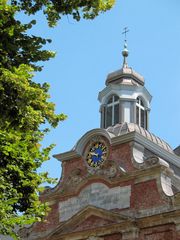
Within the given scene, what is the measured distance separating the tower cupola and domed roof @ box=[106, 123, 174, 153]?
1.20 m

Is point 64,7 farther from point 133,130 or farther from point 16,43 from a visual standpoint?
point 133,130

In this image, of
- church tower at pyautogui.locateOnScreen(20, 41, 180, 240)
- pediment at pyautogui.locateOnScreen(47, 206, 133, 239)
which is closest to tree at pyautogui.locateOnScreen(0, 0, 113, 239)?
church tower at pyautogui.locateOnScreen(20, 41, 180, 240)

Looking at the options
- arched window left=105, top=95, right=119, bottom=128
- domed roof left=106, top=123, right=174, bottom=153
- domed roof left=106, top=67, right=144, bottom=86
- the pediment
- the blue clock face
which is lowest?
the pediment

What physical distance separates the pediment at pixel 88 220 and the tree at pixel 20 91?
335 inches

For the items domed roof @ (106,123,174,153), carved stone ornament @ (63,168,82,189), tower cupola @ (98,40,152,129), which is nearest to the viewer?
carved stone ornament @ (63,168,82,189)

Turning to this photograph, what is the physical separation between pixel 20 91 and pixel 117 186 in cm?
1405

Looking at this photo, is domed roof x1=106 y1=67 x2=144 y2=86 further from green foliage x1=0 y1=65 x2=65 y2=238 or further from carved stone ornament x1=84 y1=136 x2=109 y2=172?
green foliage x1=0 y1=65 x2=65 y2=238

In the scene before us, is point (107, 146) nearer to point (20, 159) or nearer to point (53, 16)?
point (20, 159)

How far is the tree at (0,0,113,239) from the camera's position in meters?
11.4

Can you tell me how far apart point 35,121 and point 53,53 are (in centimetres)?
190

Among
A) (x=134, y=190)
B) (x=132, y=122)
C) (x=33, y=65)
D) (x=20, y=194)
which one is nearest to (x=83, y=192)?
(x=134, y=190)

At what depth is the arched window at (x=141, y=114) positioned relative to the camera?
2995 cm

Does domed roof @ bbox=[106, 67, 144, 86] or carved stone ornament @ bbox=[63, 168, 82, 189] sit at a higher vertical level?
domed roof @ bbox=[106, 67, 144, 86]

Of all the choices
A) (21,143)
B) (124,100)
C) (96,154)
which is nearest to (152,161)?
(96,154)
